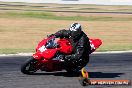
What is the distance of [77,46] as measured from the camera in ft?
42.8

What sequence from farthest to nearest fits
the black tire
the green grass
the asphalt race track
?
the green grass
the black tire
the asphalt race track

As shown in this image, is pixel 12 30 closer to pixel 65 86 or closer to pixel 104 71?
pixel 104 71

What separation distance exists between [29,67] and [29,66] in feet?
0.16

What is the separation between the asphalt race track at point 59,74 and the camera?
1191 centimetres

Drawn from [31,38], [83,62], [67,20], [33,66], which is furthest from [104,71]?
[67,20]

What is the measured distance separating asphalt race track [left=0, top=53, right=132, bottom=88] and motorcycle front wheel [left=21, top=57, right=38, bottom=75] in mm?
160

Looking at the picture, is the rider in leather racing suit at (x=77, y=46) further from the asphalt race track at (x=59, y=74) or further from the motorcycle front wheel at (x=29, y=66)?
the motorcycle front wheel at (x=29, y=66)

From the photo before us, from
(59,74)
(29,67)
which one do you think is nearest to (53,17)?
(59,74)

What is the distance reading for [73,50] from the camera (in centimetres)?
1312

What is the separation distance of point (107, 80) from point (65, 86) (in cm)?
135

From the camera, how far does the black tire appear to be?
1296cm

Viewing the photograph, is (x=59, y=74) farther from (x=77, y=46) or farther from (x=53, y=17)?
(x=53, y=17)

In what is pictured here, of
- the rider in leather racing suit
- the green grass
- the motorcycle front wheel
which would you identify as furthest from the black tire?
the green grass

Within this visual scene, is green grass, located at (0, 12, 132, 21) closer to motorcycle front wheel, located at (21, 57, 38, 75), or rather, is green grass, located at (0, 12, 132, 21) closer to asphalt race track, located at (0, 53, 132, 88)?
asphalt race track, located at (0, 53, 132, 88)
